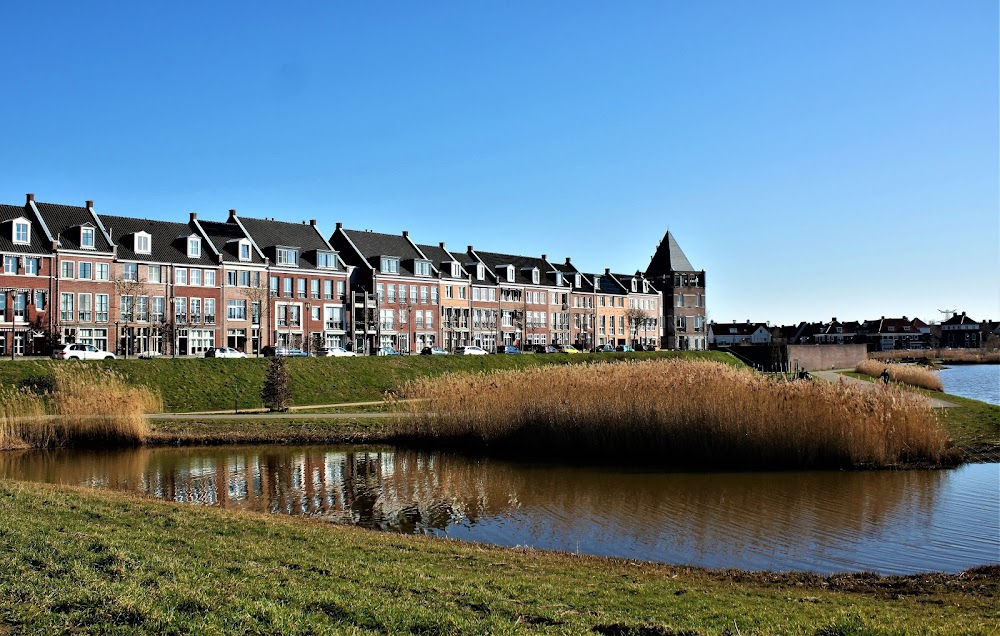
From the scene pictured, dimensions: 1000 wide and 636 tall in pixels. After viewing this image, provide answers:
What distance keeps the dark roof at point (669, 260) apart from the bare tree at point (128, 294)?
59829 mm

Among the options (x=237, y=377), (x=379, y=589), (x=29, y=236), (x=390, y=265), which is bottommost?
(x=379, y=589)

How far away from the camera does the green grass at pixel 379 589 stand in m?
6.38

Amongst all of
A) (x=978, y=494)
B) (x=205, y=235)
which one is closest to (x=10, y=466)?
(x=978, y=494)

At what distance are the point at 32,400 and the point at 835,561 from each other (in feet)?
78.2

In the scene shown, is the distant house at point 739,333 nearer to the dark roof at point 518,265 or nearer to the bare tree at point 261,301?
the dark roof at point 518,265

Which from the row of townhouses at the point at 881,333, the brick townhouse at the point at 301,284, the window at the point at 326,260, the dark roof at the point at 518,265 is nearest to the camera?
the brick townhouse at the point at 301,284

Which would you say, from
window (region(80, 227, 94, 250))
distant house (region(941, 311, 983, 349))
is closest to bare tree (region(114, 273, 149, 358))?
window (region(80, 227, 94, 250))

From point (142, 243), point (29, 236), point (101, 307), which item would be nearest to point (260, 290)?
point (142, 243)

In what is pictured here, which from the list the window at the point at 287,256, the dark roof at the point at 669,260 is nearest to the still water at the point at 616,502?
the window at the point at 287,256

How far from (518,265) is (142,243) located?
38.3 meters

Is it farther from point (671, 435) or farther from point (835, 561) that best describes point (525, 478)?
point (835, 561)

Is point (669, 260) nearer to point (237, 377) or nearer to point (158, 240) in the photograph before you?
point (158, 240)

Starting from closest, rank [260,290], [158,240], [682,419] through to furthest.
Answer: [682,419] < [158,240] < [260,290]

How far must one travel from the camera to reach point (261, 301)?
59.7 meters
